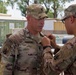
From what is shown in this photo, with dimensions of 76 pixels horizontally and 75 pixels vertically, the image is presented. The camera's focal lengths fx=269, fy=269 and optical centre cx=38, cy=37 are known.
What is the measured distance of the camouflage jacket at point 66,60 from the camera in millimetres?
1918

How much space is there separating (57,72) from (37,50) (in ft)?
1.53

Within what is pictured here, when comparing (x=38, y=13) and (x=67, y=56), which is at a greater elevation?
(x=38, y=13)

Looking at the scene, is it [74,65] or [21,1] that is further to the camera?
[21,1]

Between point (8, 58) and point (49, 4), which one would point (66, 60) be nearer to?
point (8, 58)

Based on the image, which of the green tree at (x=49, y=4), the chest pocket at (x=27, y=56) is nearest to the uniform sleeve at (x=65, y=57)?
the chest pocket at (x=27, y=56)

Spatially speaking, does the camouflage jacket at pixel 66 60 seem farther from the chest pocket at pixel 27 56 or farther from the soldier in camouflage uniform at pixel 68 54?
the chest pocket at pixel 27 56

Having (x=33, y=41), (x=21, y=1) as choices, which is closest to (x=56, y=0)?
(x=21, y=1)

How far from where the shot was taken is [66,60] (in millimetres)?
1930

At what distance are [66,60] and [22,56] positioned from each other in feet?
1.85

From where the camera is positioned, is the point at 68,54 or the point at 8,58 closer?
the point at 68,54

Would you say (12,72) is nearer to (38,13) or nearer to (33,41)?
(33,41)

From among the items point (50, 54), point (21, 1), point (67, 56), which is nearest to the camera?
point (67, 56)

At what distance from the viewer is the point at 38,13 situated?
7.90 feet

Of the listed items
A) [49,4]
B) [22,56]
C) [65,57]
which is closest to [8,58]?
[22,56]
